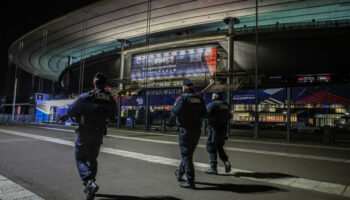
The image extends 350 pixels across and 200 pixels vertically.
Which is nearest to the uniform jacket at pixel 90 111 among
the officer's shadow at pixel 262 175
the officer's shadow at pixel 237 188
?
the officer's shadow at pixel 237 188

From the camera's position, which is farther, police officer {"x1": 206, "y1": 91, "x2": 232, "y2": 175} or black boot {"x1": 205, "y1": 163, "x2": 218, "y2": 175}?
police officer {"x1": 206, "y1": 91, "x2": 232, "y2": 175}

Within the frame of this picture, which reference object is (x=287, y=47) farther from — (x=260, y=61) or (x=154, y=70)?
(x=154, y=70)

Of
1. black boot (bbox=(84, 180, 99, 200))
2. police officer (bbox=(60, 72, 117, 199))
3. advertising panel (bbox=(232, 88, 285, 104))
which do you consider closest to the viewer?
black boot (bbox=(84, 180, 99, 200))

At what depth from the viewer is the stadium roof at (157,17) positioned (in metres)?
23.3

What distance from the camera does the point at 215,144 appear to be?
16.9 ft

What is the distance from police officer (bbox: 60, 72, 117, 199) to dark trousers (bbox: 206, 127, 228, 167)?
252cm

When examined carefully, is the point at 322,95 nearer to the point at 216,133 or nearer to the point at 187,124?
the point at 216,133

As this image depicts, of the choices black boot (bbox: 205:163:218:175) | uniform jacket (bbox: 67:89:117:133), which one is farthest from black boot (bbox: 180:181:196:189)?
uniform jacket (bbox: 67:89:117:133)

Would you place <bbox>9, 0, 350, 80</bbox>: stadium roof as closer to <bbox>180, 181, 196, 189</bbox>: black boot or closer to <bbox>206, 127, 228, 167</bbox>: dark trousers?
<bbox>206, 127, 228, 167</bbox>: dark trousers

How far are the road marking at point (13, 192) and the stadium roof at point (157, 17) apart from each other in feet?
73.6

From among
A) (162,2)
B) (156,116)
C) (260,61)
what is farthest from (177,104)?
(260,61)

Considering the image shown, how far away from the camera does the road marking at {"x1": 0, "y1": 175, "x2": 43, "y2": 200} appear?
3.30 m

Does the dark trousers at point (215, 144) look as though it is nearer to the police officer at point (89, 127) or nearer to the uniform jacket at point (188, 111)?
the uniform jacket at point (188, 111)

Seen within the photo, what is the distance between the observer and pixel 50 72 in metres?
57.9
